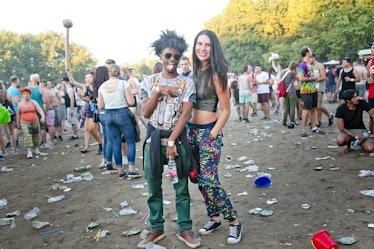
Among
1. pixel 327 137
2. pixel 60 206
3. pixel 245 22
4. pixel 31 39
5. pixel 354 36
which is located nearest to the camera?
pixel 60 206

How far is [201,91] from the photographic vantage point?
325 centimetres

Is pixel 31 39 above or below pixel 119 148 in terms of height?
above

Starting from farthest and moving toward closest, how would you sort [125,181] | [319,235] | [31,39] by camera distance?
[31,39] → [125,181] → [319,235]

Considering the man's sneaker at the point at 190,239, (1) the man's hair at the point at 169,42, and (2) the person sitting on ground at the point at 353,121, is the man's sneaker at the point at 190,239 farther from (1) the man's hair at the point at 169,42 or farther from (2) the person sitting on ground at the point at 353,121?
(2) the person sitting on ground at the point at 353,121

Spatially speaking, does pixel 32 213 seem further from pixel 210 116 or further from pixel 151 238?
pixel 210 116

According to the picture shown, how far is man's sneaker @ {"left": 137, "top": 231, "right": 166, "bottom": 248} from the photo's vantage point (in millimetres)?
3342

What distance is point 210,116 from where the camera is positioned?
10.8ft

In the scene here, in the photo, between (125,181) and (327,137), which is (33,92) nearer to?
(125,181)

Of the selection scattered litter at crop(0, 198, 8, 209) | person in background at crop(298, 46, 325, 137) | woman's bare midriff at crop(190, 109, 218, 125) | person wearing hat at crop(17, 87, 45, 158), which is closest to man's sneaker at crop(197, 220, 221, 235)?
woman's bare midriff at crop(190, 109, 218, 125)

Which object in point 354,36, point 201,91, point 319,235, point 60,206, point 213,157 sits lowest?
point 60,206

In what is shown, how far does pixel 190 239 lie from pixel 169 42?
73.8 inches

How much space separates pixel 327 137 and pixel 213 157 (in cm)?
551

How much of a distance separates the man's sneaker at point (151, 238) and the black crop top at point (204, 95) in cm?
132

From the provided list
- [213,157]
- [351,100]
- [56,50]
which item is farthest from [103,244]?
[56,50]
